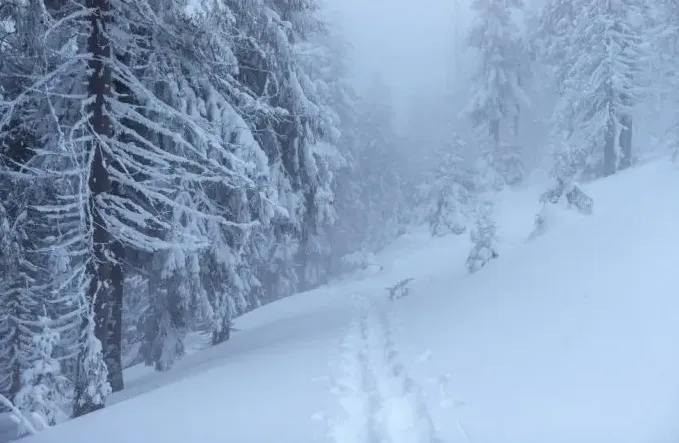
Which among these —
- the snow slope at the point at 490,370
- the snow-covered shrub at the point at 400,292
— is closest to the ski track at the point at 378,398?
the snow slope at the point at 490,370

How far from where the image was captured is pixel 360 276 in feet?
83.4

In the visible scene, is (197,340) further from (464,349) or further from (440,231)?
(440,231)

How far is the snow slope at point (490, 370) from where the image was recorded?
551 cm

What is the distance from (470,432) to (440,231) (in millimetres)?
23845

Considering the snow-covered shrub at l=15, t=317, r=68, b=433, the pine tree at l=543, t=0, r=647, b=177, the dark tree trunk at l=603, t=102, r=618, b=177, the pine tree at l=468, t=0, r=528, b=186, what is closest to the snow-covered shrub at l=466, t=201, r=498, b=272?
the pine tree at l=543, t=0, r=647, b=177

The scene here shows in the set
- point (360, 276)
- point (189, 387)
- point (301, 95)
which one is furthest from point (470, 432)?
point (360, 276)

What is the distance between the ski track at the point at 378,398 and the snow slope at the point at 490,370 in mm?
27

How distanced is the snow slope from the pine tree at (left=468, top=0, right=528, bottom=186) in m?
22.0

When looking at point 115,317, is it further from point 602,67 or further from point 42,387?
point 602,67

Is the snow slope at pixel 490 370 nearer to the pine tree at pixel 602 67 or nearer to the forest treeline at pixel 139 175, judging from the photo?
the forest treeline at pixel 139 175

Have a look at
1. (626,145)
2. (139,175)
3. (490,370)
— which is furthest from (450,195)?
(490,370)

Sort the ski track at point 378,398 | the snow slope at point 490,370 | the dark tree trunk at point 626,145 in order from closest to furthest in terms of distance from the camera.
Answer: the snow slope at point 490,370, the ski track at point 378,398, the dark tree trunk at point 626,145

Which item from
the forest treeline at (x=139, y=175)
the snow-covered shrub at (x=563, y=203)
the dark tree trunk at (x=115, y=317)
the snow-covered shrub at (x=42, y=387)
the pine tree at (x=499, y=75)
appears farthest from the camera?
the pine tree at (x=499, y=75)

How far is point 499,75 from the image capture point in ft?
108
